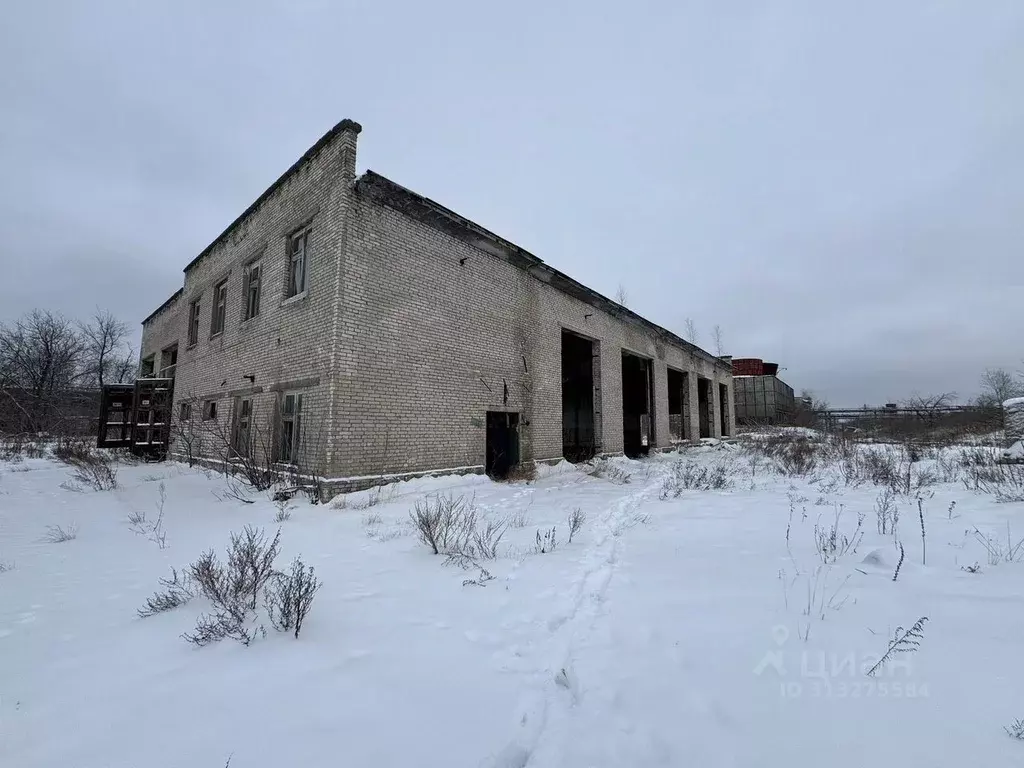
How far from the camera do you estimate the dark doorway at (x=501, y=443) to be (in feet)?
39.6

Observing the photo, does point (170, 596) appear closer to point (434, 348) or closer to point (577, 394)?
point (434, 348)

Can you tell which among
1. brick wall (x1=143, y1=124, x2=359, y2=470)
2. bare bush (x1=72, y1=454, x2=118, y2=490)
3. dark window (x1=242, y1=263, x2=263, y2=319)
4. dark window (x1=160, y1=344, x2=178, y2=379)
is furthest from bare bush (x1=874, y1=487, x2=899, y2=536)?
dark window (x1=160, y1=344, x2=178, y2=379)

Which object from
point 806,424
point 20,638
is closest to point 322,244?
point 20,638

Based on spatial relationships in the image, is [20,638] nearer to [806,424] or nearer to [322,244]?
[322,244]

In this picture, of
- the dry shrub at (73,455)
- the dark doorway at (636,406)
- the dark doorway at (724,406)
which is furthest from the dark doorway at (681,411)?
the dry shrub at (73,455)

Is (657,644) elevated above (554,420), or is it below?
below

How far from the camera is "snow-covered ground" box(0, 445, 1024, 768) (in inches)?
76.0

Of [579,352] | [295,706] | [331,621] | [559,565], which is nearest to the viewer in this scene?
[295,706]

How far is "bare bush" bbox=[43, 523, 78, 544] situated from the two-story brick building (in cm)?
329

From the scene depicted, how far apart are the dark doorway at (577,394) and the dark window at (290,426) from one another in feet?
32.6

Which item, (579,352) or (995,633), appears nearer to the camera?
(995,633)

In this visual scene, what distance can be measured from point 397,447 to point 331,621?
624 centimetres

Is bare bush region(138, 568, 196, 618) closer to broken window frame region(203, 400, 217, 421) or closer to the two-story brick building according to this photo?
the two-story brick building

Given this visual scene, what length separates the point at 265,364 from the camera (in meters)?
10.6
